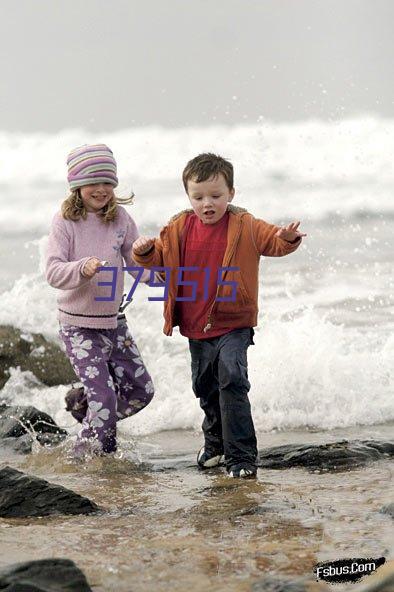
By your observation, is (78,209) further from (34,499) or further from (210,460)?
(34,499)

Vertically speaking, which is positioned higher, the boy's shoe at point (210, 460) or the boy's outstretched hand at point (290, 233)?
the boy's outstretched hand at point (290, 233)

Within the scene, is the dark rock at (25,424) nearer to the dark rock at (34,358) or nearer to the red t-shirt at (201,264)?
A: the red t-shirt at (201,264)

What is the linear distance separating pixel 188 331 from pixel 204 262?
1.24 feet

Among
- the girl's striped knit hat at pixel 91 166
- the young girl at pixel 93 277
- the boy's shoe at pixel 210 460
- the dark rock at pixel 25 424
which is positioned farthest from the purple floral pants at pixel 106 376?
the dark rock at pixel 25 424

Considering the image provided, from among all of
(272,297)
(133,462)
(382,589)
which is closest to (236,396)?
(133,462)

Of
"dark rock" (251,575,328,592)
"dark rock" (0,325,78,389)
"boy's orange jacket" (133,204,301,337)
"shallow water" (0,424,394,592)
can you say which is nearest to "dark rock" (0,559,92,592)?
"shallow water" (0,424,394,592)

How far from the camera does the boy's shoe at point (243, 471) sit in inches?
194

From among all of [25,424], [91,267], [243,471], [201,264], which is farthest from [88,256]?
[25,424]

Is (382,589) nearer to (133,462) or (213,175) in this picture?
(213,175)

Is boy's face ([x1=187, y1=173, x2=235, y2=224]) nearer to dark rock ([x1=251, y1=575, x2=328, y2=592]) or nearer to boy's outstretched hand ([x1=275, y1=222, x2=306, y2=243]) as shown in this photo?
boy's outstretched hand ([x1=275, y1=222, x2=306, y2=243])

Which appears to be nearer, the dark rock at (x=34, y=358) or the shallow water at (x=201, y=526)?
the shallow water at (x=201, y=526)

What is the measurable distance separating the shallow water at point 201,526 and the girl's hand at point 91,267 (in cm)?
105

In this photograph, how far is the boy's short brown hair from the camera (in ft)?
16.0

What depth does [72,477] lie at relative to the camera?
516cm
